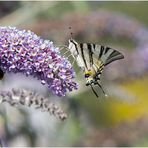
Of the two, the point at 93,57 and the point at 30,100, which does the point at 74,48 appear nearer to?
the point at 93,57

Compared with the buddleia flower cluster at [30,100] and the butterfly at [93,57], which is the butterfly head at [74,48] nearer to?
the butterfly at [93,57]

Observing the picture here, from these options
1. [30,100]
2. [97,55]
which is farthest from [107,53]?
[30,100]

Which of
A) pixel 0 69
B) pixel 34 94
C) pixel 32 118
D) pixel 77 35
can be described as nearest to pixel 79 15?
pixel 77 35

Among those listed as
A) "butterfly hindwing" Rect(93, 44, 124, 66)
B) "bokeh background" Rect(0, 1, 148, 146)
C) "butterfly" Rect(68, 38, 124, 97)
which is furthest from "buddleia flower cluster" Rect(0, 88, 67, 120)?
"bokeh background" Rect(0, 1, 148, 146)

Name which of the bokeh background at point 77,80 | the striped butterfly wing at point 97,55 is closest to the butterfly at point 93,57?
the striped butterfly wing at point 97,55

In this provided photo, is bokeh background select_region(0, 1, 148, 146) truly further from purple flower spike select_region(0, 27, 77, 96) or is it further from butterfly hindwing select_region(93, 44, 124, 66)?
purple flower spike select_region(0, 27, 77, 96)
